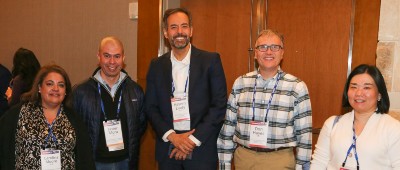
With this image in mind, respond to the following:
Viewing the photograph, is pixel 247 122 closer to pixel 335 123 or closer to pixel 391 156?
pixel 335 123

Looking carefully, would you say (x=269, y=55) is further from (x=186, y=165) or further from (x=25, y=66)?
(x=25, y=66)

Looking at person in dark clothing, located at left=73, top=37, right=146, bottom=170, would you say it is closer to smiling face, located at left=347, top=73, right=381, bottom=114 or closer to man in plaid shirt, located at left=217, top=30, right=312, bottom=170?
man in plaid shirt, located at left=217, top=30, right=312, bottom=170

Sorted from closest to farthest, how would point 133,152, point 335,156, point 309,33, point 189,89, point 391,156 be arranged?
point 391,156
point 335,156
point 189,89
point 133,152
point 309,33

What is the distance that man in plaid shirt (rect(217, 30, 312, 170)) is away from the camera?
240cm

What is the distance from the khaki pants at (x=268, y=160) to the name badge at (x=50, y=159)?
1.18 metres

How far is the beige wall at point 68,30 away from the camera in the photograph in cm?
449

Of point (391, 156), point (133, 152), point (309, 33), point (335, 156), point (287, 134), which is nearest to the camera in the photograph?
point (391, 156)

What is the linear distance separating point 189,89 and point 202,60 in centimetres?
22

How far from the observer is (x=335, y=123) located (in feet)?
7.43

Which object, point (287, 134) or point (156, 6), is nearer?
point (287, 134)

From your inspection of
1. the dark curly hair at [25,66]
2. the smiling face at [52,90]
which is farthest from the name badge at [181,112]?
the dark curly hair at [25,66]

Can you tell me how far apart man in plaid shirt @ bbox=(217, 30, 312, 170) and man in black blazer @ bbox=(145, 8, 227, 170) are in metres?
0.23

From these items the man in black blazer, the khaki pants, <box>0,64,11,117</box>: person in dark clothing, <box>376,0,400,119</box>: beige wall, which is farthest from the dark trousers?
<box>0,64,11,117</box>: person in dark clothing

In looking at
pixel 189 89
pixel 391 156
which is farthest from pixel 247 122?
pixel 391 156
